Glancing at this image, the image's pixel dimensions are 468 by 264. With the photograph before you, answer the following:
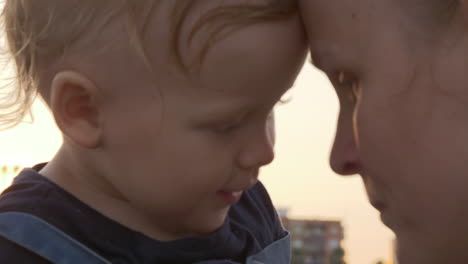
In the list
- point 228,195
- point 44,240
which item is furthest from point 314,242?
point 44,240

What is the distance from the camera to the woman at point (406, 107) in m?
1.29

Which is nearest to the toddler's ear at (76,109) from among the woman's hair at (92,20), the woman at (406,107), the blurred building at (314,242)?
the woman's hair at (92,20)

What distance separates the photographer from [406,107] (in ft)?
4.45

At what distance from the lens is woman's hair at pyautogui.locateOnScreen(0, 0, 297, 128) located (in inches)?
54.7

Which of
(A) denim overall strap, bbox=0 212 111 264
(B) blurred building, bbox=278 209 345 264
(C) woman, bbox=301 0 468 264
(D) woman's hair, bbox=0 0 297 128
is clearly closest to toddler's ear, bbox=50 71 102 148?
(D) woman's hair, bbox=0 0 297 128

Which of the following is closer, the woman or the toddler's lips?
the woman

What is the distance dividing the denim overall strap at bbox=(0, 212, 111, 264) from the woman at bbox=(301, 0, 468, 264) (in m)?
0.55

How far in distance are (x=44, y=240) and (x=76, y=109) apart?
27 cm

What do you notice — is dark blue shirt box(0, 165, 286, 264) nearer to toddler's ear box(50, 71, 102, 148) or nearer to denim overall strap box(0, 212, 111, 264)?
denim overall strap box(0, 212, 111, 264)

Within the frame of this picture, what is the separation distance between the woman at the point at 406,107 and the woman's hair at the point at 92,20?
0.37 feet

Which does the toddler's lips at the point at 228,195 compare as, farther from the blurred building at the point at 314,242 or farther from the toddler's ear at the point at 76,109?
the blurred building at the point at 314,242

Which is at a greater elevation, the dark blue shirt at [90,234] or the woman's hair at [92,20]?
the woman's hair at [92,20]

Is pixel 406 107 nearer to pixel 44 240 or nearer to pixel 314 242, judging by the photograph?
pixel 44 240

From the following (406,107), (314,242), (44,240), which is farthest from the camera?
(314,242)
